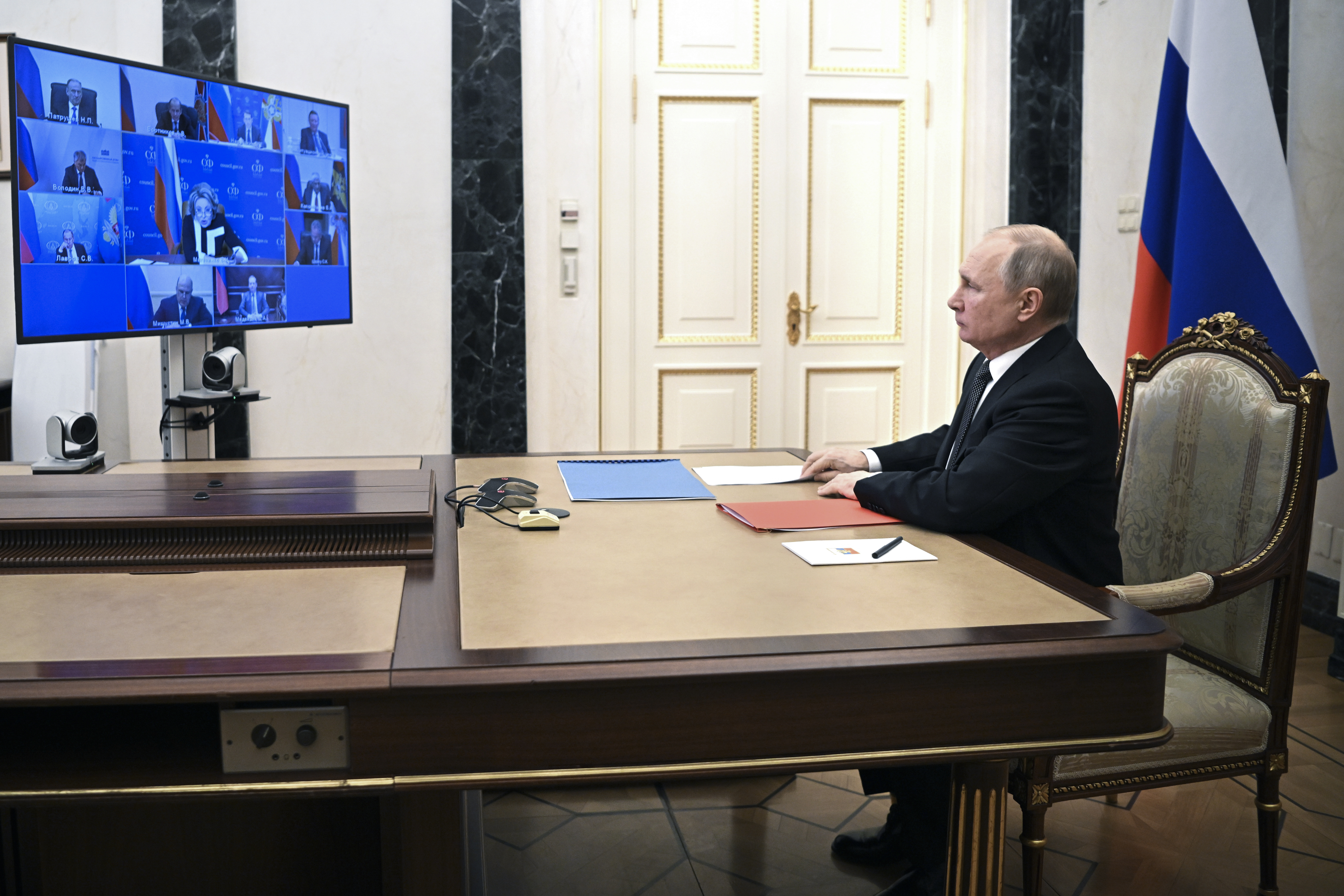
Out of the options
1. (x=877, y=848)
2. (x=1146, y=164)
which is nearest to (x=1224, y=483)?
(x=877, y=848)

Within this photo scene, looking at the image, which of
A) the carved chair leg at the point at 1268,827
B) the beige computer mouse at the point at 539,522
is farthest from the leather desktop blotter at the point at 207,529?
the carved chair leg at the point at 1268,827

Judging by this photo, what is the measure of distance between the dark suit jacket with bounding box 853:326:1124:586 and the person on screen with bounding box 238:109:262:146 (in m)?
1.70

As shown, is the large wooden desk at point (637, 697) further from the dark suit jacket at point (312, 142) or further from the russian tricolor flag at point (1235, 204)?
the russian tricolor flag at point (1235, 204)

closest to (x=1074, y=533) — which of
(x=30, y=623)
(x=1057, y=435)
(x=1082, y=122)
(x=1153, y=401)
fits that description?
(x=1057, y=435)

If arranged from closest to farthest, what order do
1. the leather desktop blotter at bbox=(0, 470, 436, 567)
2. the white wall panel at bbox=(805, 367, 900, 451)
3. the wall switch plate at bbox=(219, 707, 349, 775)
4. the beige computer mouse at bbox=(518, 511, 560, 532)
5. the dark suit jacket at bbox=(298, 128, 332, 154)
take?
the wall switch plate at bbox=(219, 707, 349, 775) → the leather desktop blotter at bbox=(0, 470, 436, 567) → the beige computer mouse at bbox=(518, 511, 560, 532) → the dark suit jacket at bbox=(298, 128, 332, 154) → the white wall panel at bbox=(805, 367, 900, 451)

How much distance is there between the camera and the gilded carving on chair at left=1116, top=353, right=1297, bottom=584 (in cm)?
198

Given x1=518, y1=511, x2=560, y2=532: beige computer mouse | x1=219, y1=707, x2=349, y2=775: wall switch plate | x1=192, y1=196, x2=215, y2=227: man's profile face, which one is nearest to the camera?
x1=219, y1=707, x2=349, y2=775: wall switch plate

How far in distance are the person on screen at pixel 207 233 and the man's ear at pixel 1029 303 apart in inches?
71.3

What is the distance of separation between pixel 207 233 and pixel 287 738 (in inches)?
68.4

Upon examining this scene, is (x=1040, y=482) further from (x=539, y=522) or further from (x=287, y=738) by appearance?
(x=287, y=738)

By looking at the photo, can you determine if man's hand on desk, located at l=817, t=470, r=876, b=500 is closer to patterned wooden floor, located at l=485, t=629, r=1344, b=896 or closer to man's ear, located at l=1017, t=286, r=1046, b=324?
man's ear, located at l=1017, t=286, r=1046, b=324

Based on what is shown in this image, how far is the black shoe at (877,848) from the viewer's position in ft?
7.24

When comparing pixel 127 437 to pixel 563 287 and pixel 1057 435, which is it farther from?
pixel 1057 435

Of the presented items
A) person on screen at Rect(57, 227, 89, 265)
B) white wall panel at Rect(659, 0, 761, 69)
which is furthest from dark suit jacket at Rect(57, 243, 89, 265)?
white wall panel at Rect(659, 0, 761, 69)
